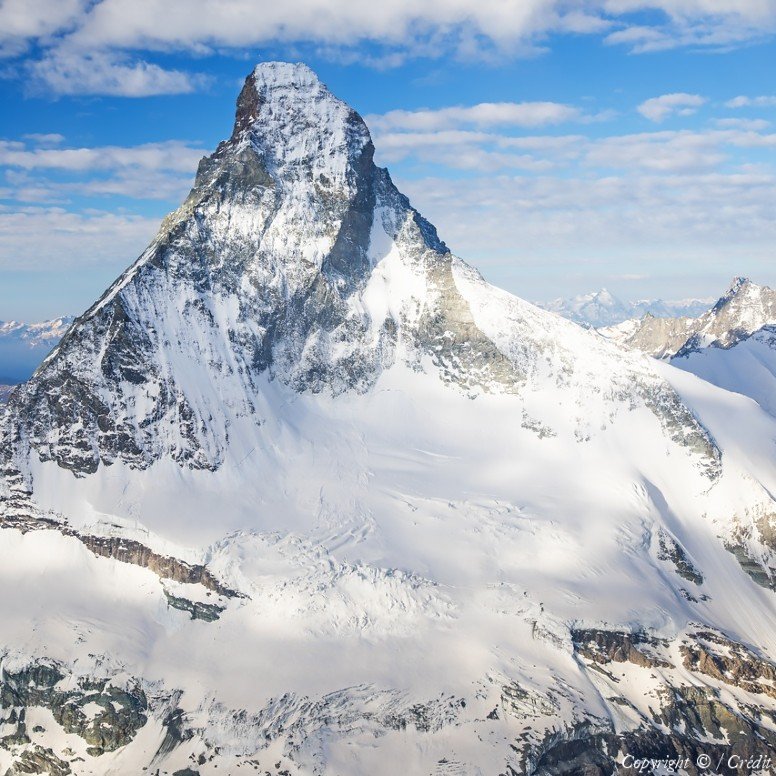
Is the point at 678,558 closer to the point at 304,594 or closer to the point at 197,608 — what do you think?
the point at 304,594

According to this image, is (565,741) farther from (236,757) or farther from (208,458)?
(208,458)

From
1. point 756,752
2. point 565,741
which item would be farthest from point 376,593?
point 756,752

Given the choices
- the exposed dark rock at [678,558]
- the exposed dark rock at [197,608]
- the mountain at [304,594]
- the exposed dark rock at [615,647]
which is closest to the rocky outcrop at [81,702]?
the mountain at [304,594]

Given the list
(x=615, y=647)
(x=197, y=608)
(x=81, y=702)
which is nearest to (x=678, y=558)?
(x=615, y=647)

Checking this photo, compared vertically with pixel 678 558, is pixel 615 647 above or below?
below

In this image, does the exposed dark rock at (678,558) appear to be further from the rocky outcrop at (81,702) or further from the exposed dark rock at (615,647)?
the rocky outcrop at (81,702)

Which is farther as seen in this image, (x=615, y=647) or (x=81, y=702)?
(x=615, y=647)

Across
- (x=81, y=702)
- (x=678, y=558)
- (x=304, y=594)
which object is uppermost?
(x=678, y=558)

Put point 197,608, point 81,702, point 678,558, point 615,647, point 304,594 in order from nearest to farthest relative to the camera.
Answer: point 81,702
point 615,647
point 197,608
point 304,594
point 678,558

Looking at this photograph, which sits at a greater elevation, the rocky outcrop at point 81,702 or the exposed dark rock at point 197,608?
the exposed dark rock at point 197,608

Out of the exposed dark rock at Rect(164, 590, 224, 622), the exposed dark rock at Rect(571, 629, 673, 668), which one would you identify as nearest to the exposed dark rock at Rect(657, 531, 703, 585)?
the exposed dark rock at Rect(571, 629, 673, 668)

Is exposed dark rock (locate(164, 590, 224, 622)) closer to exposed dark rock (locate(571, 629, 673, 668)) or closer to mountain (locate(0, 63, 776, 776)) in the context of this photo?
mountain (locate(0, 63, 776, 776))
